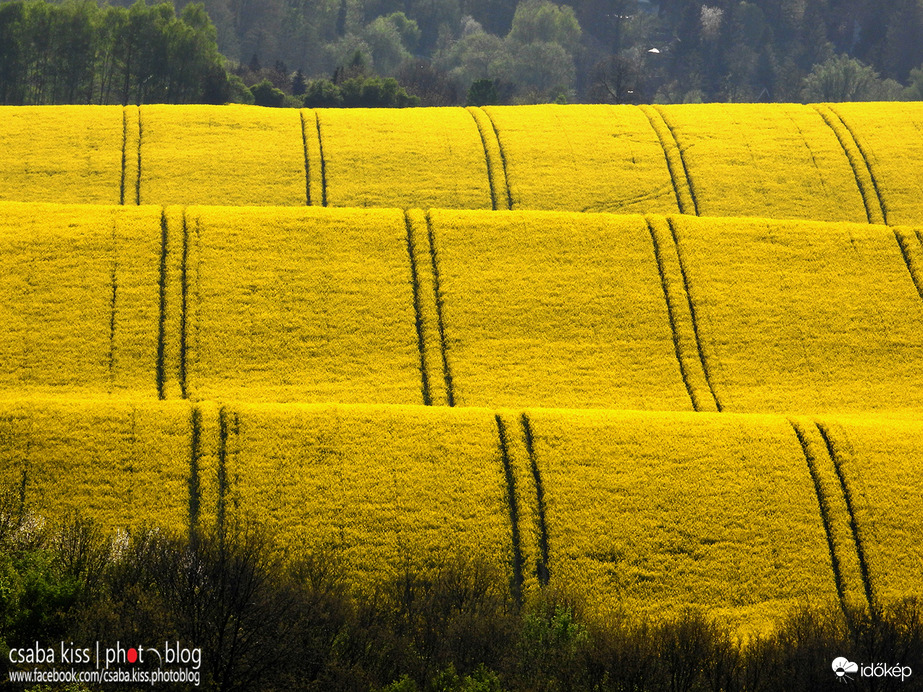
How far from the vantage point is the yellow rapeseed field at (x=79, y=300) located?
142ft

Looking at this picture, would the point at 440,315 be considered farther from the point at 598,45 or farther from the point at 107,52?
the point at 598,45

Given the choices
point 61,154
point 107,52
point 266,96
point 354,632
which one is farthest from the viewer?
point 107,52

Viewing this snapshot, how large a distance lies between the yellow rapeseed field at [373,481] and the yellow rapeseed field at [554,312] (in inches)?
192

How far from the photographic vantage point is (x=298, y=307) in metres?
46.4

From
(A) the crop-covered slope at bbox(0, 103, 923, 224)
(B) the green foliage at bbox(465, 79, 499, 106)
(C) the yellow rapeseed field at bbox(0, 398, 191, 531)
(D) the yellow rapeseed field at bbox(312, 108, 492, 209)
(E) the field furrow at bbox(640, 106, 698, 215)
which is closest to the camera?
(C) the yellow rapeseed field at bbox(0, 398, 191, 531)

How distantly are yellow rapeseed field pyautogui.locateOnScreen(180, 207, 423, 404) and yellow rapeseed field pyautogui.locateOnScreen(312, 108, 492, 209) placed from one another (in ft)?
26.5

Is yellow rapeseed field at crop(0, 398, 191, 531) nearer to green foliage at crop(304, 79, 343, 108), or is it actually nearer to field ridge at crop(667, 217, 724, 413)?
field ridge at crop(667, 217, 724, 413)

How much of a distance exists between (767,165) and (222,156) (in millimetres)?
26638

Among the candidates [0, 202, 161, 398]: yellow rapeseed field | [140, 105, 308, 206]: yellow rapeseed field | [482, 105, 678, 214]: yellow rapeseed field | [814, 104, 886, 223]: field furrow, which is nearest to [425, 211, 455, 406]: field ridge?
→ [482, 105, 678, 214]: yellow rapeseed field

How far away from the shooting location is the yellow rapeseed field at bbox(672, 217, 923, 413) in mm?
45438

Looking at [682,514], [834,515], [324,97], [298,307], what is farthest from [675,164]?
[682,514]

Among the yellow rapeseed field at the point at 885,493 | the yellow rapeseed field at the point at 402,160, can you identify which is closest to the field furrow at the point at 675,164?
the yellow rapeseed field at the point at 402,160

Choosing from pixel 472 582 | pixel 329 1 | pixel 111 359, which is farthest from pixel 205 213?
pixel 329 1

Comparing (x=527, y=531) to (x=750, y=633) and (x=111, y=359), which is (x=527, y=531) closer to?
(x=750, y=633)
